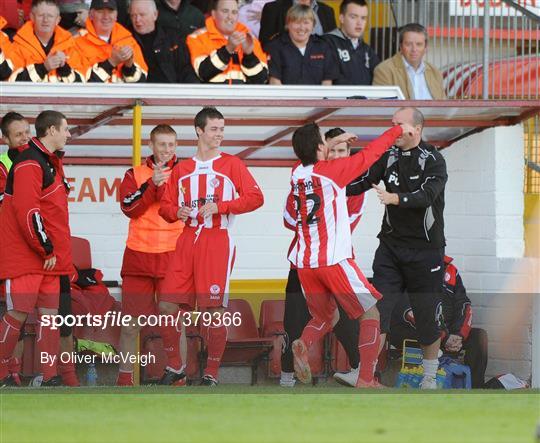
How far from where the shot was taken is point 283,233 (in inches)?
467

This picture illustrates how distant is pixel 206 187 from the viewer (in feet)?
29.4

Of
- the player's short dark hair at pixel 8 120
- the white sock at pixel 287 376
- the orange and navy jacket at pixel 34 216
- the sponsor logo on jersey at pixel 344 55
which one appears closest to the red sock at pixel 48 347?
the orange and navy jacket at pixel 34 216

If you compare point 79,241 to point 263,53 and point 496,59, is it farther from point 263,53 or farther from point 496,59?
point 496,59

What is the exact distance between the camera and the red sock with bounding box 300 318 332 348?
28.1ft

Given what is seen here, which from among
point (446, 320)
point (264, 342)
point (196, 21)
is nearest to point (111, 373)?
point (264, 342)

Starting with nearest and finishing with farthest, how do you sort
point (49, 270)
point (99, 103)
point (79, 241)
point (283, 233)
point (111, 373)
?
point (49, 270)
point (99, 103)
point (111, 373)
point (79, 241)
point (283, 233)

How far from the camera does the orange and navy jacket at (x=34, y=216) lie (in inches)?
342

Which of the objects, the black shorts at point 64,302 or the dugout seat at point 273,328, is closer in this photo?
the black shorts at point 64,302

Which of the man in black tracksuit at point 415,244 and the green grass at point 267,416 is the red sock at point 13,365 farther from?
the man in black tracksuit at point 415,244

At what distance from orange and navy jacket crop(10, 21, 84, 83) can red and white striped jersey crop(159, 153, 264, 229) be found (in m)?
1.97

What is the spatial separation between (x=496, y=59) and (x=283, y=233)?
2.74 m

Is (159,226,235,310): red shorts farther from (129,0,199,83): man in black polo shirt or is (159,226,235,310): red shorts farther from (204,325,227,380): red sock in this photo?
(129,0,199,83): man in black polo shirt

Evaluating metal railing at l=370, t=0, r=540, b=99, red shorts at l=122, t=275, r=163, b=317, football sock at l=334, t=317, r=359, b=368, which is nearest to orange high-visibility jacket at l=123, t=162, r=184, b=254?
red shorts at l=122, t=275, r=163, b=317

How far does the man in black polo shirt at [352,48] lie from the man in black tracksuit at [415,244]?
97.8 inches
